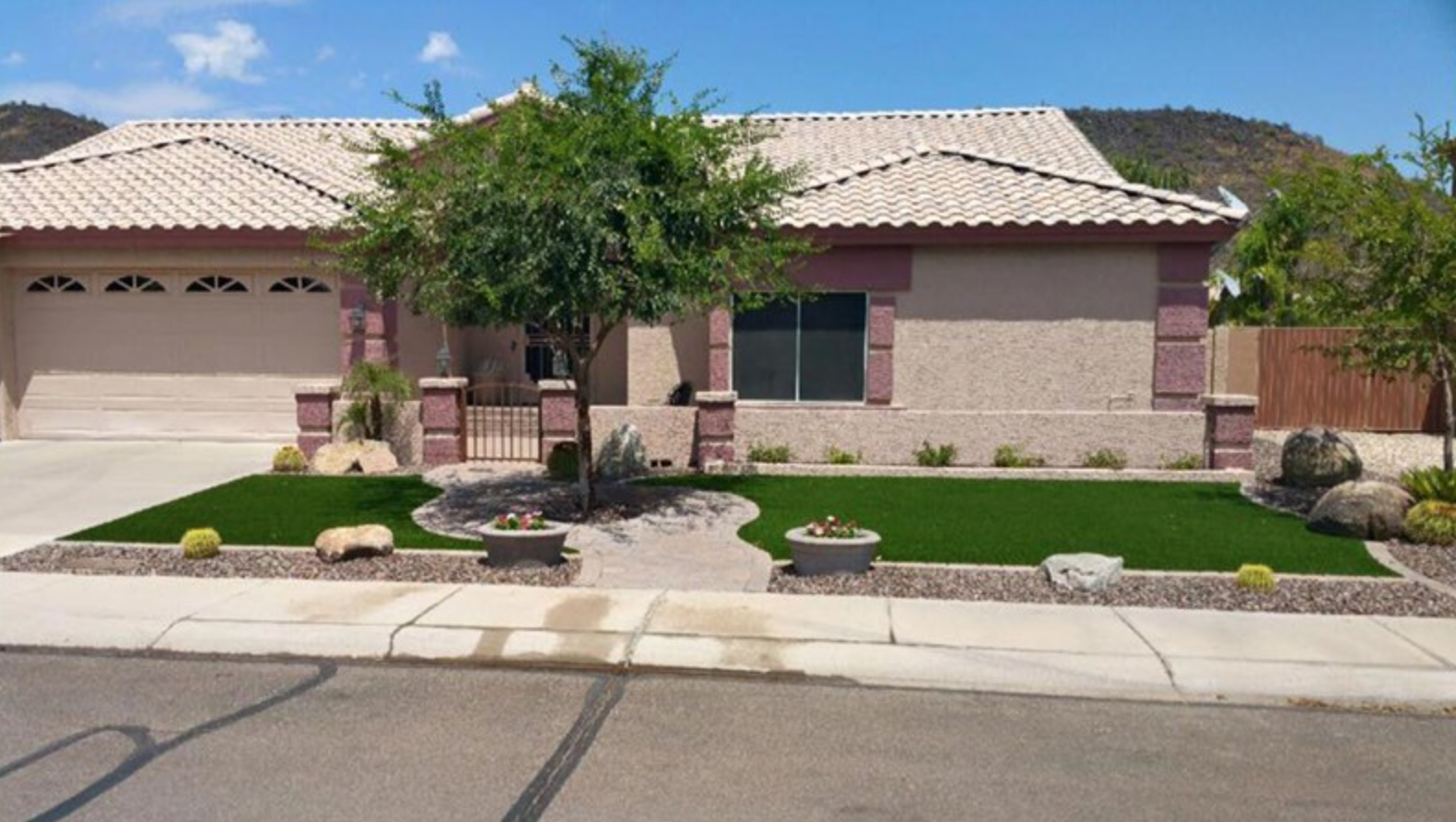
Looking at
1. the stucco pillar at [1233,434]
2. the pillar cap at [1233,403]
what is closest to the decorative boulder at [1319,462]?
the stucco pillar at [1233,434]

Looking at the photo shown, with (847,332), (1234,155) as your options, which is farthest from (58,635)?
(1234,155)

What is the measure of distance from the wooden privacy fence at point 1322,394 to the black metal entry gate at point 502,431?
44.7 ft

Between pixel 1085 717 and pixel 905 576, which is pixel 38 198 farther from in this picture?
pixel 1085 717

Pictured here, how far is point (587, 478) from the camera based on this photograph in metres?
11.4

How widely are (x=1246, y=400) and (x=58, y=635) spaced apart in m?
13.1

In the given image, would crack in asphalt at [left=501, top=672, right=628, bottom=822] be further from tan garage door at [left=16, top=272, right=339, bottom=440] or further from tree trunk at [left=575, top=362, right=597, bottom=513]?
tan garage door at [left=16, top=272, right=339, bottom=440]

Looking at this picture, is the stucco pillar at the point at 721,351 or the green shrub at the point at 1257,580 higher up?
the stucco pillar at the point at 721,351

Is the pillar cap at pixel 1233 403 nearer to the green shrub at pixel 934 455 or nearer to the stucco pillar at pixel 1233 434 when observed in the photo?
the stucco pillar at pixel 1233 434

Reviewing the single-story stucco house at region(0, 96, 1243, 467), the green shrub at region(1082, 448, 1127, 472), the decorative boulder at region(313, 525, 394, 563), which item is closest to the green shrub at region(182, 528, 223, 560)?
the decorative boulder at region(313, 525, 394, 563)

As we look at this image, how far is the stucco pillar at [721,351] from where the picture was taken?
14.9 m

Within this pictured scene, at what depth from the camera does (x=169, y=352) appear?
56.0 ft

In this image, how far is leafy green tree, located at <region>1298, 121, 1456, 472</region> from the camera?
34.2 feet

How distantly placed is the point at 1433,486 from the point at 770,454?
7494 mm

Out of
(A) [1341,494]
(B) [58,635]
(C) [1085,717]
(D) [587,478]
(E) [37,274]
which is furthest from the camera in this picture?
(E) [37,274]
